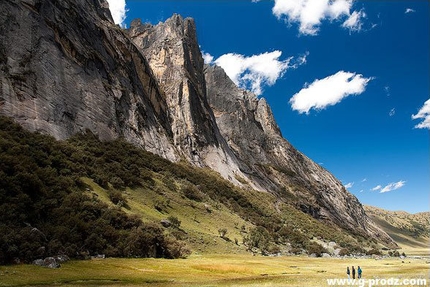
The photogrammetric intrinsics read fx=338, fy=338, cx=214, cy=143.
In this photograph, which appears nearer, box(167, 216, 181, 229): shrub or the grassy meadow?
the grassy meadow

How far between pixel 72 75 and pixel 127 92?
2154cm

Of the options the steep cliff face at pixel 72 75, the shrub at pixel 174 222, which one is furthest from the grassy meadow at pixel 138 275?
the steep cliff face at pixel 72 75

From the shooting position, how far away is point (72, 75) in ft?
261

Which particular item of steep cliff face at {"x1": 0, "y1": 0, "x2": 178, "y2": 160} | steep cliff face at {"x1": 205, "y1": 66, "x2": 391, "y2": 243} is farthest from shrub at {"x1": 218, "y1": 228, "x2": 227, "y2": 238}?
steep cliff face at {"x1": 205, "y1": 66, "x2": 391, "y2": 243}

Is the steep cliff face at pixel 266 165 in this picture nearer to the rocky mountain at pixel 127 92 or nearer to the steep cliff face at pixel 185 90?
the rocky mountain at pixel 127 92

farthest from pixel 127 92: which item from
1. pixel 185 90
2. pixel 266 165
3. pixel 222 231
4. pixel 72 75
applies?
pixel 266 165

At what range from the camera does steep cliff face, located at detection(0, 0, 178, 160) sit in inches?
2584

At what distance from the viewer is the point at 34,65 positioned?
230 ft

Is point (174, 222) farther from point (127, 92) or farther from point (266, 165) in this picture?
point (266, 165)

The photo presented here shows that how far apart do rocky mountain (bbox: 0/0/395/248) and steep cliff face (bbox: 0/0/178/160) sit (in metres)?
0.25

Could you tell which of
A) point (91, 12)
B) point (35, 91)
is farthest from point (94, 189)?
point (91, 12)

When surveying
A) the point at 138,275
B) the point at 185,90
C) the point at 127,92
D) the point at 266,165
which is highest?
the point at 185,90

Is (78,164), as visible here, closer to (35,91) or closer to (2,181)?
(35,91)

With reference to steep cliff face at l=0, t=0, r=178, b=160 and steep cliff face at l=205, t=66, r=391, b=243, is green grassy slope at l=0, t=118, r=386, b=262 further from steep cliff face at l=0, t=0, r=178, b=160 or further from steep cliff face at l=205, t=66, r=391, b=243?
steep cliff face at l=205, t=66, r=391, b=243
